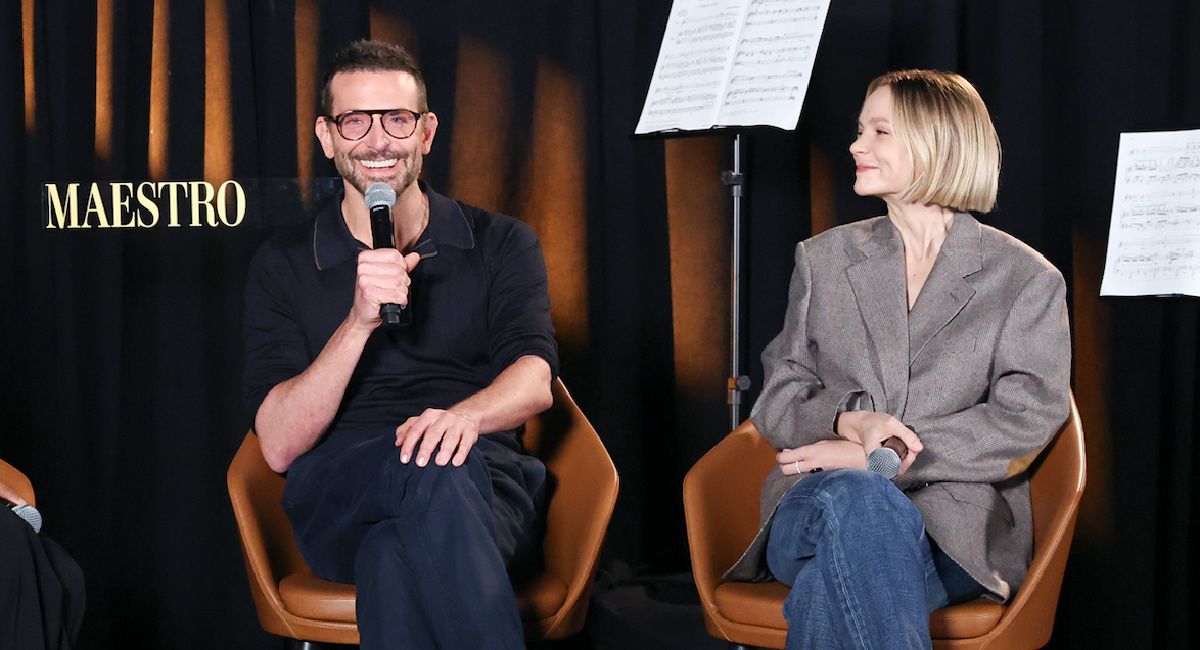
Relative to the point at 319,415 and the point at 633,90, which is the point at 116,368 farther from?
the point at 633,90

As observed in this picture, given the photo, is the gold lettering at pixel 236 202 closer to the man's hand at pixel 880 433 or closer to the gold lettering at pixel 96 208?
the gold lettering at pixel 96 208

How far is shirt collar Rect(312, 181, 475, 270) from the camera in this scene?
251 cm

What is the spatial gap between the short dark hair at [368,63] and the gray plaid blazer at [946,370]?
84 cm

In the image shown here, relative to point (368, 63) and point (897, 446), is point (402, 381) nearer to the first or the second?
Result: point (368, 63)

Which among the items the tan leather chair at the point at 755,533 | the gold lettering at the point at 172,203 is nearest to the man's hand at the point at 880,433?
the tan leather chair at the point at 755,533

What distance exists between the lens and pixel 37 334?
3309mm

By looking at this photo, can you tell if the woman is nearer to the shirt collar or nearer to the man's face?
the shirt collar

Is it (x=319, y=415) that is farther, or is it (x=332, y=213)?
(x=332, y=213)

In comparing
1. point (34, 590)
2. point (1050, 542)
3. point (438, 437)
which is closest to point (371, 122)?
point (438, 437)

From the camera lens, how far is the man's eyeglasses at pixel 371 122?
2467 mm

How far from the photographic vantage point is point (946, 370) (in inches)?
90.3

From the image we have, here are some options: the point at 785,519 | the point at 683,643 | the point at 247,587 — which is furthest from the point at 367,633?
the point at 247,587

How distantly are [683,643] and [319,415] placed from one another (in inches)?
48.5

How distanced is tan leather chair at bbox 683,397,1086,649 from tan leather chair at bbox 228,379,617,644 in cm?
19
